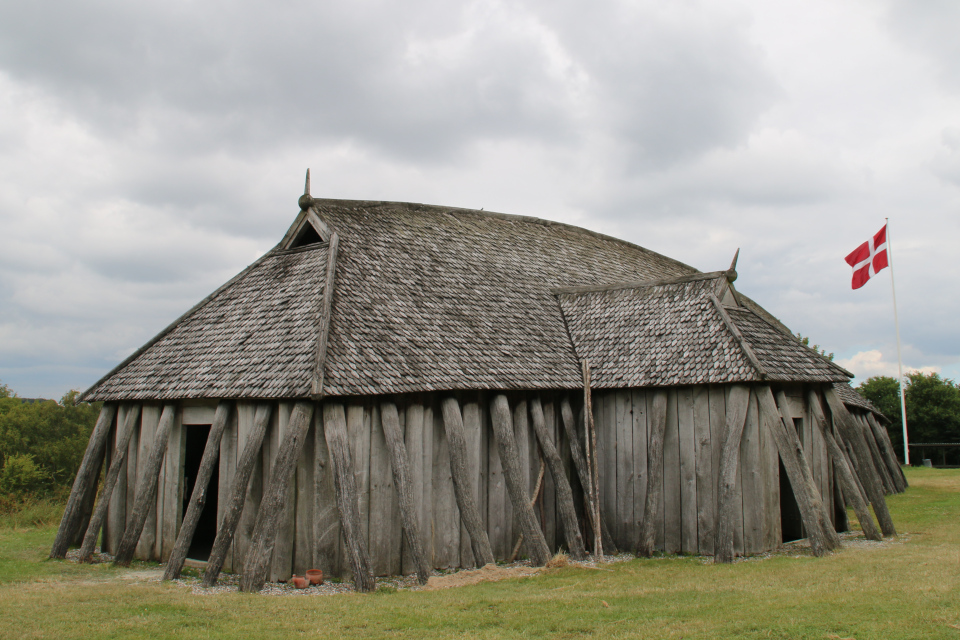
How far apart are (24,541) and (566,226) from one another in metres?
15.7

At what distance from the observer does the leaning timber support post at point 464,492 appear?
11234 millimetres

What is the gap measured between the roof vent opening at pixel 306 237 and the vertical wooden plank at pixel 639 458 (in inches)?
268

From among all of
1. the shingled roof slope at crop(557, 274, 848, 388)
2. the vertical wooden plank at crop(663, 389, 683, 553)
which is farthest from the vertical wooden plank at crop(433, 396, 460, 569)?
the vertical wooden plank at crop(663, 389, 683, 553)

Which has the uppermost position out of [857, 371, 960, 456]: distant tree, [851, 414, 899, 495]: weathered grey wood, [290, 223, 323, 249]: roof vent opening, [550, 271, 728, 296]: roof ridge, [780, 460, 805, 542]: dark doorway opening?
[290, 223, 323, 249]: roof vent opening

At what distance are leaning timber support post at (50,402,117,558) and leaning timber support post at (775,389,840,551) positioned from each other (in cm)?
1180

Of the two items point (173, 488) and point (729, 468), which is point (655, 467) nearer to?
point (729, 468)

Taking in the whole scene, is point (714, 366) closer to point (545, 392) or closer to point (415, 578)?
point (545, 392)

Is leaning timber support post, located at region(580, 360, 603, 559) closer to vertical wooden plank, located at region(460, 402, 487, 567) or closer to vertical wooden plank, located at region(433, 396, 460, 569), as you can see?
vertical wooden plank, located at region(460, 402, 487, 567)

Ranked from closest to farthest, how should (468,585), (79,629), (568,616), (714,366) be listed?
(79,629) → (568,616) → (468,585) → (714,366)

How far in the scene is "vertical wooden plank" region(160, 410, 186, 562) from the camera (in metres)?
12.1

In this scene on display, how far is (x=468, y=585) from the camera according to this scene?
10.1 m

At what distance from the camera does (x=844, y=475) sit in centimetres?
1343

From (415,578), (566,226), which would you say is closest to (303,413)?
(415,578)

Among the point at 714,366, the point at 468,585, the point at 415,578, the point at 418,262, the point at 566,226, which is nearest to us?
the point at 468,585
